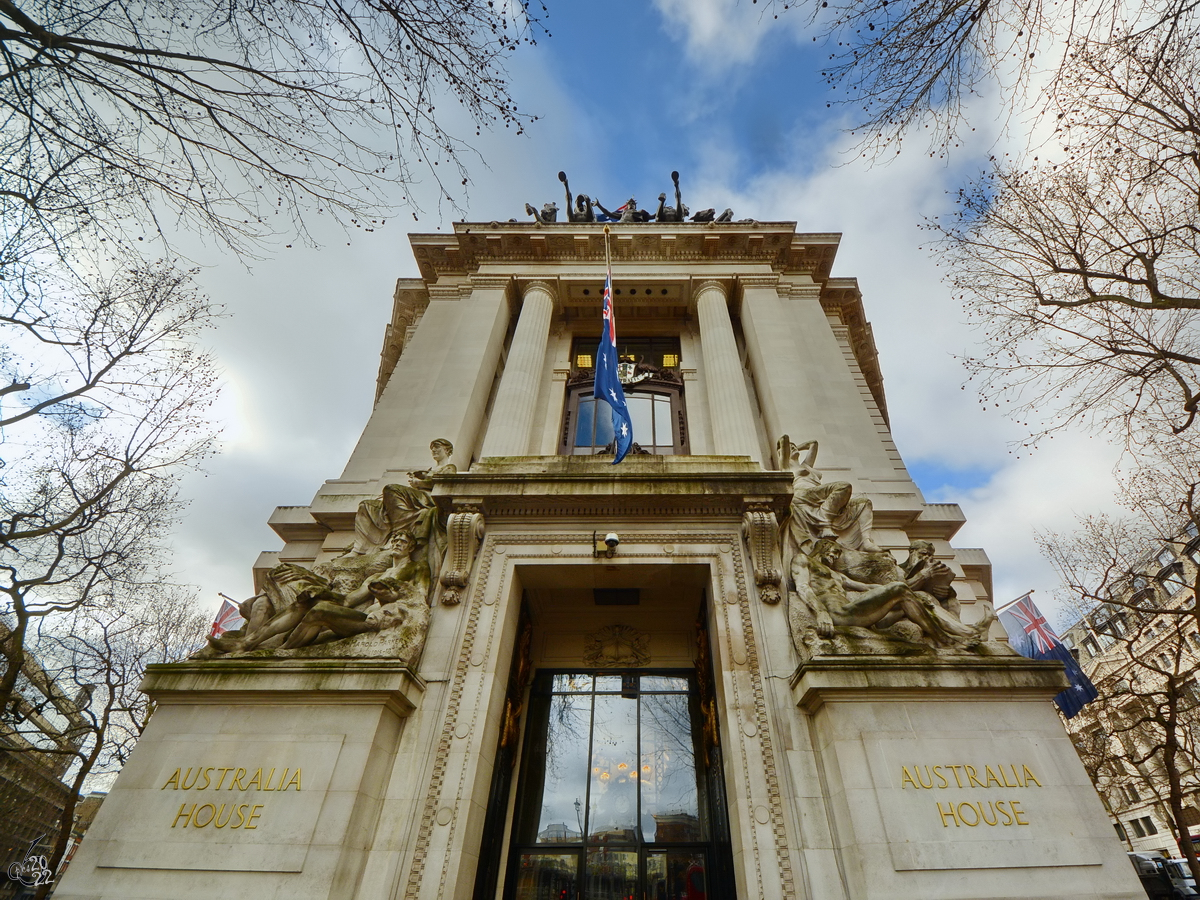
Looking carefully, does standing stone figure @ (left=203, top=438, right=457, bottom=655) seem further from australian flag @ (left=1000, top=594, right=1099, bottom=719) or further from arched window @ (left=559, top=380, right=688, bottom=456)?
australian flag @ (left=1000, top=594, right=1099, bottom=719)

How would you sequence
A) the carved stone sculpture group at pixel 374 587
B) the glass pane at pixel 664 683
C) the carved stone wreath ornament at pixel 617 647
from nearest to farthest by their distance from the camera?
the carved stone sculpture group at pixel 374 587 → the glass pane at pixel 664 683 → the carved stone wreath ornament at pixel 617 647

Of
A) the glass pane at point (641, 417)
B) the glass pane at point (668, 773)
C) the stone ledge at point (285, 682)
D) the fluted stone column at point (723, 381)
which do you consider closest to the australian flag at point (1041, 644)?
the fluted stone column at point (723, 381)

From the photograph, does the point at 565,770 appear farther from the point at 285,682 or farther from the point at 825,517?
the point at 825,517

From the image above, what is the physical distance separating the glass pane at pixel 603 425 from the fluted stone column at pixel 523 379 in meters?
1.93

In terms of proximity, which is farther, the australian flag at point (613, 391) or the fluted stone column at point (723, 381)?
the fluted stone column at point (723, 381)

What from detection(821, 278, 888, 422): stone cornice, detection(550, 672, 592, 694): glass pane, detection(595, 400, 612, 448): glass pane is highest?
detection(821, 278, 888, 422): stone cornice

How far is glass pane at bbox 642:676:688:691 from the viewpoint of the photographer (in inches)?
454

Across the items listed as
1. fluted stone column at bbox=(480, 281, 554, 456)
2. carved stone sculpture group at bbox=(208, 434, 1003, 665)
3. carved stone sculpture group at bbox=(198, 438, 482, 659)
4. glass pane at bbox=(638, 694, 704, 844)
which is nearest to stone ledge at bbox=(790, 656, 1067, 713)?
carved stone sculpture group at bbox=(208, 434, 1003, 665)

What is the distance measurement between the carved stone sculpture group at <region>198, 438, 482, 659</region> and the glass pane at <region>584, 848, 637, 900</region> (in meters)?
4.97

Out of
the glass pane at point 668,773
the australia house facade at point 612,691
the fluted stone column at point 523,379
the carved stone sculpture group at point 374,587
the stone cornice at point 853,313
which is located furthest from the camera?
the stone cornice at point 853,313

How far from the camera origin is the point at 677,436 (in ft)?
53.0

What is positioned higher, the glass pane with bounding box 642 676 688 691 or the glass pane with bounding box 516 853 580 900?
the glass pane with bounding box 642 676 688 691

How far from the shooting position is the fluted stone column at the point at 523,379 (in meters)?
13.7
